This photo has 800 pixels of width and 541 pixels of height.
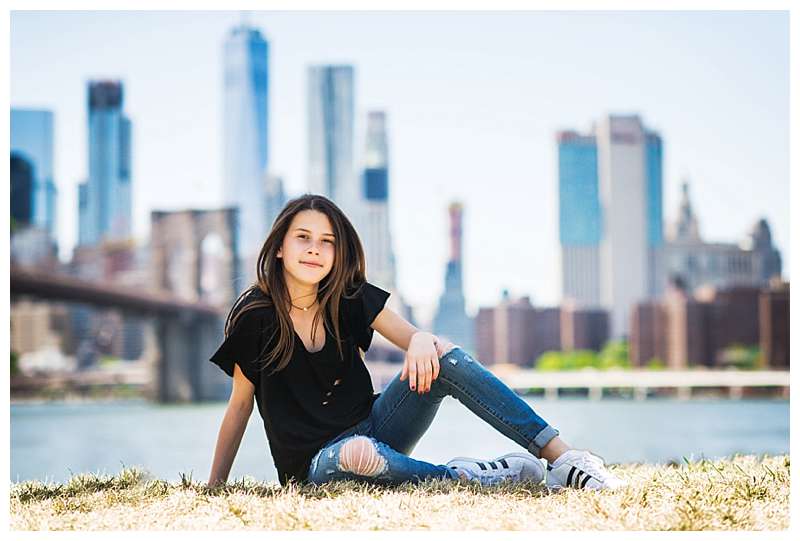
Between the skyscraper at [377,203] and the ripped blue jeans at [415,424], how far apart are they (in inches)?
2384

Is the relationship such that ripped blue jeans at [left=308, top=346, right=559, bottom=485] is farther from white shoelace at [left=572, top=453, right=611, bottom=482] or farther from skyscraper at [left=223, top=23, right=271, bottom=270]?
skyscraper at [left=223, top=23, right=271, bottom=270]

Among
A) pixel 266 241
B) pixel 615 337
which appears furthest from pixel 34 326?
pixel 266 241

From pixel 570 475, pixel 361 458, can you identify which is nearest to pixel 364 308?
pixel 361 458

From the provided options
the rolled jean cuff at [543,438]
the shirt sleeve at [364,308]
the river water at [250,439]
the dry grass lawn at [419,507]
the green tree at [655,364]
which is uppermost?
the shirt sleeve at [364,308]

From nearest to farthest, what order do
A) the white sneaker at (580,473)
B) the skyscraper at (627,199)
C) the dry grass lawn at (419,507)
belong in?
the dry grass lawn at (419,507)
the white sneaker at (580,473)
the skyscraper at (627,199)

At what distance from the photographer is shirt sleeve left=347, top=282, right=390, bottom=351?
2.31m

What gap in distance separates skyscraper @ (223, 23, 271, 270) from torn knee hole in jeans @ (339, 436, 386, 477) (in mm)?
83983

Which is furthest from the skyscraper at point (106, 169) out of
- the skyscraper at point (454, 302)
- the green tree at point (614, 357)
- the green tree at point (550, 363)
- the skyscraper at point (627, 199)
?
the green tree at point (614, 357)

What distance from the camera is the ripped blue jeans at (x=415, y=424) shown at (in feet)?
7.07

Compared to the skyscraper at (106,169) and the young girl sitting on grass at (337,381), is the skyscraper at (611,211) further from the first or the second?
the young girl sitting on grass at (337,381)

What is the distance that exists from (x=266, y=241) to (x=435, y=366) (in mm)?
472

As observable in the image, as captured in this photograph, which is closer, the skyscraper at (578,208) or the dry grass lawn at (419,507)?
the dry grass lawn at (419,507)

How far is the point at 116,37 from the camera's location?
213ft

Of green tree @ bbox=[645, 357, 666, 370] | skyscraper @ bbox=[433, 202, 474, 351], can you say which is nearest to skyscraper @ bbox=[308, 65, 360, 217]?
skyscraper @ bbox=[433, 202, 474, 351]
